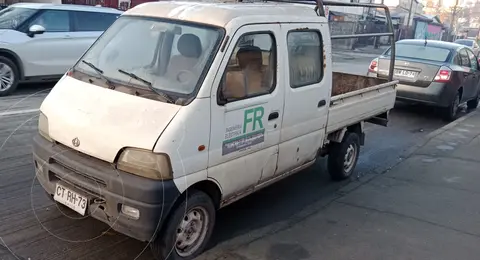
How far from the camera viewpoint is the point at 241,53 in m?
3.88

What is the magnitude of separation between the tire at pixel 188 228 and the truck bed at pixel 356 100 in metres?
2.02

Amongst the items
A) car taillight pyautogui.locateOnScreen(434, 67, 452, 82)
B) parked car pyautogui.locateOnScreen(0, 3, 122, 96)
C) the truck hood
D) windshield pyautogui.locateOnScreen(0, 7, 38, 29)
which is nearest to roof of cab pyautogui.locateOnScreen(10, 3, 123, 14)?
parked car pyautogui.locateOnScreen(0, 3, 122, 96)

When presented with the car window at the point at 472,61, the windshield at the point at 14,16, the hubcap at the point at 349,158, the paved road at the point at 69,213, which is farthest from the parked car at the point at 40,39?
the car window at the point at 472,61

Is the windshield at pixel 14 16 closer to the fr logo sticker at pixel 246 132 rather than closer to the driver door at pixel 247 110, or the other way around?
the driver door at pixel 247 110

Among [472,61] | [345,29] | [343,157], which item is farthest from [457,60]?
[345,29]

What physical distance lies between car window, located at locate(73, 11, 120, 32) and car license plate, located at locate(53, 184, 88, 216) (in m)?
7.09

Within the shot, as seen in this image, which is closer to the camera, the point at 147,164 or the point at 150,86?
the point at 147,164

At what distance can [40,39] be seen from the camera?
9133 mm

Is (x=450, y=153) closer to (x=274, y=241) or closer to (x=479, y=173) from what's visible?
(x=479, y=173)

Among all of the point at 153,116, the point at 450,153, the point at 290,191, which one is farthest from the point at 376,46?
the point at 153,116

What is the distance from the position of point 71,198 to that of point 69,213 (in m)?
0.80

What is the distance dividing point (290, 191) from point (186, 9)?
2525 millimetres

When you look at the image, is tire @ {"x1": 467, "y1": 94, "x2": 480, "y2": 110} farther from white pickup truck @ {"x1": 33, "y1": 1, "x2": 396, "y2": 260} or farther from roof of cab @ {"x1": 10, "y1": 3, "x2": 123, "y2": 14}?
roof of cab @ {"x1": 10, "y1": 3, "x2": 123, "y2": 14}

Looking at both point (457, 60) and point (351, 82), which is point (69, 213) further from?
point (457, 60)
